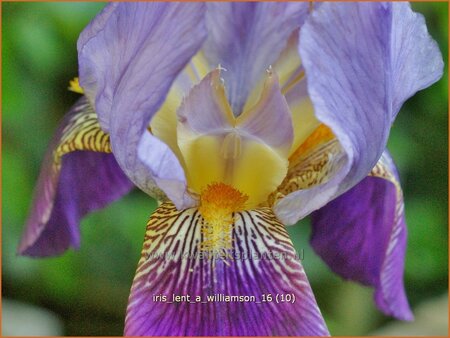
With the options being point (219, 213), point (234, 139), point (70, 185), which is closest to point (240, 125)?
point (234, 139)

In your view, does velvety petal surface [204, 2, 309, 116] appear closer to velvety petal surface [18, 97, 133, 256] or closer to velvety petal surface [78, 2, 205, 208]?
velvety petal surface [78, 2, 205, 208]

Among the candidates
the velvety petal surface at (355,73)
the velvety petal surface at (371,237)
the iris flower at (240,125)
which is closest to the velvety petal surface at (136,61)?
the iris flower at (240,125)

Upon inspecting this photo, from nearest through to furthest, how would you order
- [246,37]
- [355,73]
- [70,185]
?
[355,73]
[246,37]
[70,185]

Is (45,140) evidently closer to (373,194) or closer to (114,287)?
(114,287)

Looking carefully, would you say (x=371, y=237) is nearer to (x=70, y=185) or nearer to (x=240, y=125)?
(x=240, y=125)

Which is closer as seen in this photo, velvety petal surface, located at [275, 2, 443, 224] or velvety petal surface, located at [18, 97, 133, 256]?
velvety petal surface, located at [275, 2, 443, 224]

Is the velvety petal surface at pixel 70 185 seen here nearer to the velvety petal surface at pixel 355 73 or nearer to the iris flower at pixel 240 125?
the iris flower at pixel 240 125

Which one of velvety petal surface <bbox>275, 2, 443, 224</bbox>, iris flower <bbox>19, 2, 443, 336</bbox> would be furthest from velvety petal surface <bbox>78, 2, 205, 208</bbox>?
velvety petal surface <bbox>275, 2, 443, 224</bbox>
